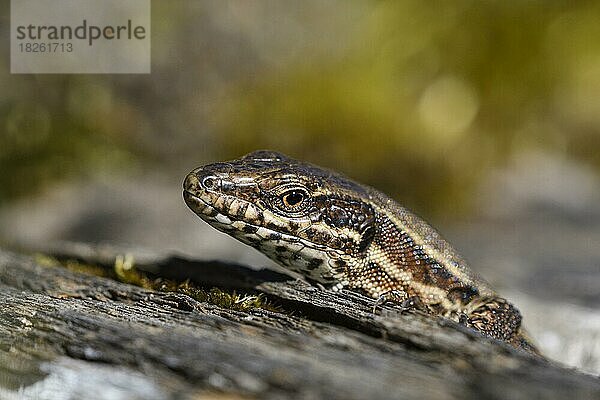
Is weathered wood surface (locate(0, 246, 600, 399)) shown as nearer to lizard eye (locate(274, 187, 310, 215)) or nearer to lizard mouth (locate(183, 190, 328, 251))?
lizard mouth (locate(183, 190, 328, 251))

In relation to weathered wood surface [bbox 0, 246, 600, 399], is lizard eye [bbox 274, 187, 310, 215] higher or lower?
higher

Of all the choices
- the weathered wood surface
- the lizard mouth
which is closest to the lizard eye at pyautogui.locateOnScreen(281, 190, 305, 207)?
the lizard mouth

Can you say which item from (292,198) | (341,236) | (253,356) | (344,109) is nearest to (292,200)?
(292,198)

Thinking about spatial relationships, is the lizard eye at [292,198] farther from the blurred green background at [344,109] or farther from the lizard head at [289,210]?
the blurred green background at [344,109]

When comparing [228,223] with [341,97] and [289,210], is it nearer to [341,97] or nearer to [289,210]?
[289,210]

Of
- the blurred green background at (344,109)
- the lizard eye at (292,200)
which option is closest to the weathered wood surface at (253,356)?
the lizard eye at (292,200)

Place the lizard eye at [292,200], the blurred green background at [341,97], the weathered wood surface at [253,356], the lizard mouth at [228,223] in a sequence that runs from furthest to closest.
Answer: the blurred green background at [341,97] < the lizard eye at [292,200] < the lizard mouth at [228,223] < the weathered wood surface at [253,356]

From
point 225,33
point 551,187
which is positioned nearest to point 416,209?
point 551,187
